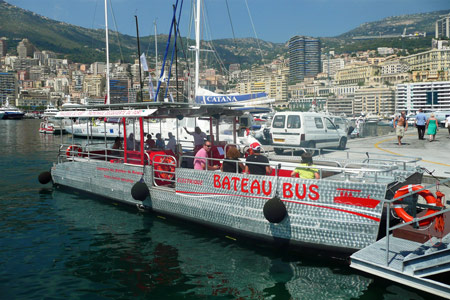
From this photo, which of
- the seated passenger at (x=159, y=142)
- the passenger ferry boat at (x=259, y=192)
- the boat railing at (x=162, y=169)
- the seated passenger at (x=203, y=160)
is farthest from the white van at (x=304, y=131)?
the seated passenger at (x=203, y=160)

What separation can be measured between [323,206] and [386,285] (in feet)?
5.87

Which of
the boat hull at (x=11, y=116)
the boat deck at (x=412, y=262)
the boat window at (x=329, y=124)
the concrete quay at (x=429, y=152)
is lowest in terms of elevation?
the boat deck at (x=412, y=262)

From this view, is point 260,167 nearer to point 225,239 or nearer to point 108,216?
point 225,239

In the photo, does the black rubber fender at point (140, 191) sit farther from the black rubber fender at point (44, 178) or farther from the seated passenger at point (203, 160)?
the black rubber fender at point (44, 178)

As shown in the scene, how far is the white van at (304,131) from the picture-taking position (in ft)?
64.2

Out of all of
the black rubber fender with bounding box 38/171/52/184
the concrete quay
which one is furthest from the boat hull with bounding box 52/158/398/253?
the concrete quay

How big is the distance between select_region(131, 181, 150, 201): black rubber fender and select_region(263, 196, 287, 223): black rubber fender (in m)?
4.23

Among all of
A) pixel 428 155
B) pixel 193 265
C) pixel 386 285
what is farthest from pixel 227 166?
pixel 428 155

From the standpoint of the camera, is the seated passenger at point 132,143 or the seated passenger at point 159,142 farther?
the seated passenger at point 159,142

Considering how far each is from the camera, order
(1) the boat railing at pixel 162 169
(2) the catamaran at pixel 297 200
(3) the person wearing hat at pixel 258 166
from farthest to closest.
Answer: (1) the boat railing at pixel 162 169 < (3) the person wearing hat at pixel 258 166 < (2) the catamaran at pixel 297 200

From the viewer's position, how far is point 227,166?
399 inches

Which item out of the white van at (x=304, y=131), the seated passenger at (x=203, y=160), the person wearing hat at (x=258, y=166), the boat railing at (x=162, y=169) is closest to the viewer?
the person wearing hat at (x=258, y=166)

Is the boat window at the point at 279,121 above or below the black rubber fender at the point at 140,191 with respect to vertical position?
above

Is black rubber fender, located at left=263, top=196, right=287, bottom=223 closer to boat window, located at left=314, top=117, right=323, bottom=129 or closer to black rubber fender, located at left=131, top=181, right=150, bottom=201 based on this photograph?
black rubber fender, located at left=131, top=181, right=150, bottom=201
